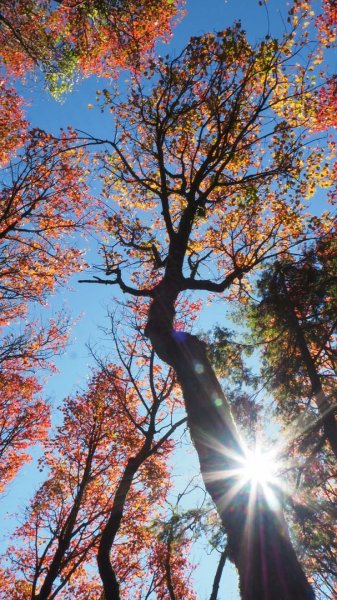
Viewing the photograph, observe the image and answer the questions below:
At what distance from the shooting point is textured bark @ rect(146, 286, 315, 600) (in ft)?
10.2

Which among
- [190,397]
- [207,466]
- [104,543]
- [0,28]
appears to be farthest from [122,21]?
[104,543]

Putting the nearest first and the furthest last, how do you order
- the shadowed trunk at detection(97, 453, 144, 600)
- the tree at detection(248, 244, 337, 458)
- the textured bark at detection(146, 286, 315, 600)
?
the textured bark at detection(146, 286, 315, 600) < the shadowed trunk at detection(97, 453, 144, 600) < the tree at detection(248, 244, 337, 458)

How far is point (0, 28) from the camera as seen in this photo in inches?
408

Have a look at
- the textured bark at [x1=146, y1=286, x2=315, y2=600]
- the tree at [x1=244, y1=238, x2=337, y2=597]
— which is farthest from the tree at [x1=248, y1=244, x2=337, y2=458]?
the textured bark at [x1=146, y1=286, x2=315, y2=600]

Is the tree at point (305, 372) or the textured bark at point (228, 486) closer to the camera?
the textured bark at point (228, 486)

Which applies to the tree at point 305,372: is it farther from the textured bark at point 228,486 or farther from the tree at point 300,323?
the textured bark at point 228,486

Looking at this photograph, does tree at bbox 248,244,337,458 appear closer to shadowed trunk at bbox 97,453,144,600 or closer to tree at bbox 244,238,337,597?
tree at bbox 244,238,337,597

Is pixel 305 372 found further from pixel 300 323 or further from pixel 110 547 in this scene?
pixel 110 547

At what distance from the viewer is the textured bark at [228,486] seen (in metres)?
3.09

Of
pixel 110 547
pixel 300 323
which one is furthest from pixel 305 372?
pixel 110 547

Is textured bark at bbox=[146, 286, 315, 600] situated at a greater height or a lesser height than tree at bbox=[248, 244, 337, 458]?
lesser

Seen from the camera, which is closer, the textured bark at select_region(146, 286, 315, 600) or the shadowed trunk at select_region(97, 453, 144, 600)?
the textured bark at select_region(146, 286, 315, 600)

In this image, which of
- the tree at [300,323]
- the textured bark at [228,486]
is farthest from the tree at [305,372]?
the textured bark at [228,486]

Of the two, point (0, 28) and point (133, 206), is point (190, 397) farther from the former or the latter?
point (0, 28)
